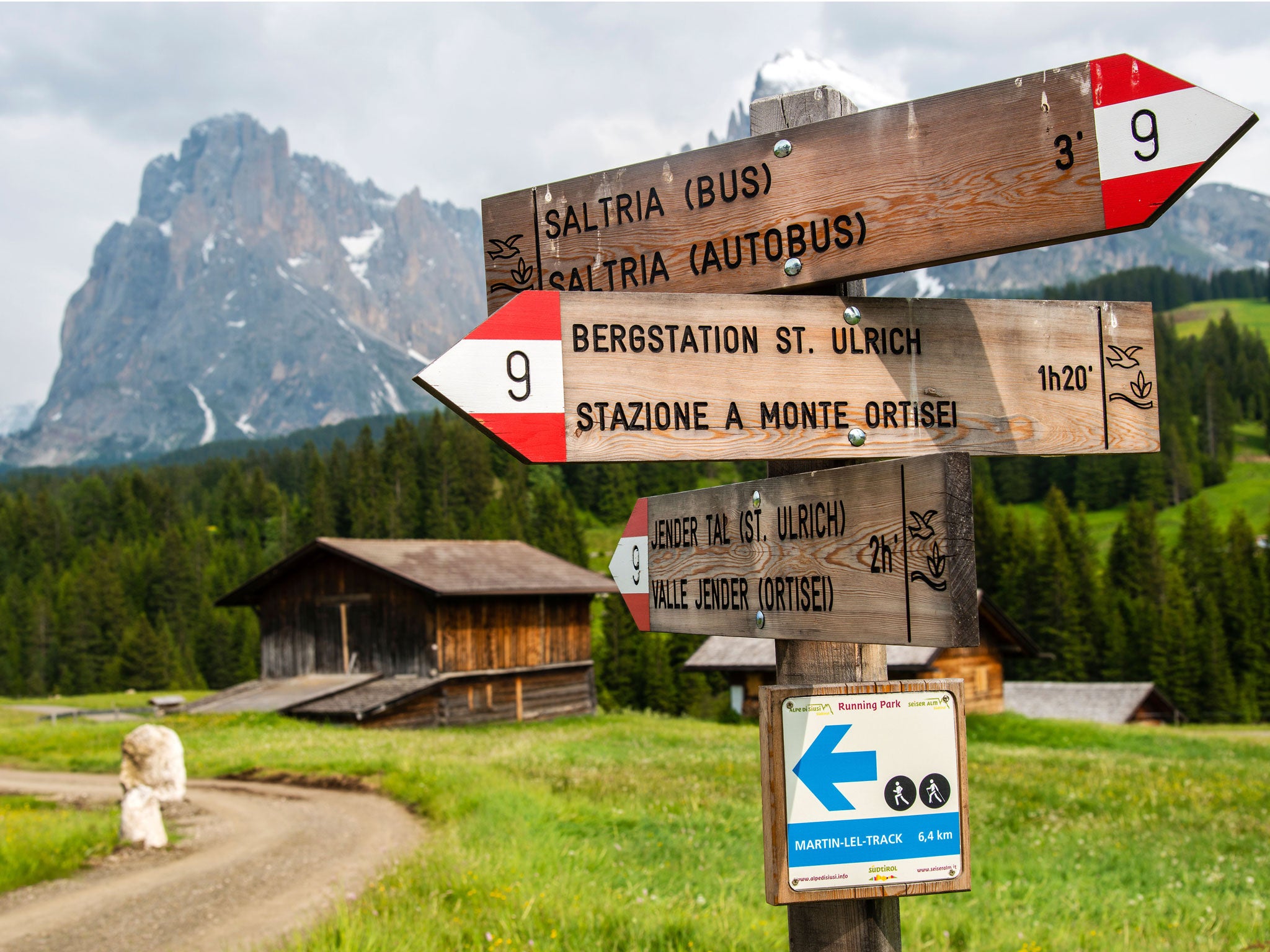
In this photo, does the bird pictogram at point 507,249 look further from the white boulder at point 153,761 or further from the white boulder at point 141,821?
the white boulder at point 153,761

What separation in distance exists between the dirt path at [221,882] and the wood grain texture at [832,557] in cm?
571

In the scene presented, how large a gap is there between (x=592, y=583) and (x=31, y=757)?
18.3m

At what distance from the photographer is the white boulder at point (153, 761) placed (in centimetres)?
1337

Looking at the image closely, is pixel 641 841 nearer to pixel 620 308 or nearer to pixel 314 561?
pixel 620 308

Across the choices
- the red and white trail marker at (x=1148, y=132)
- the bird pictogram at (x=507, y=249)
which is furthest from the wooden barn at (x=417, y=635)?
the red and white trail marker at (x=1148, y=132)

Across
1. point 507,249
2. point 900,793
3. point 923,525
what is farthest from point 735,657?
point 923,525

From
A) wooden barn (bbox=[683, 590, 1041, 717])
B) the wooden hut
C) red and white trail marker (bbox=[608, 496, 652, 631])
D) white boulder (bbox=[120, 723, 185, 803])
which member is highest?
red and white trail marker (bbox=[608, 496, 652, 631])

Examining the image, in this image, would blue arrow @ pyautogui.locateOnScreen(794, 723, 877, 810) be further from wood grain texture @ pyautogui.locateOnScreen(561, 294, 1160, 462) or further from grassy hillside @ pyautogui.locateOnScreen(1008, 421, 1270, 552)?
grassy hillside @ pyautogui.locateOnScreen(1008, 421, 1270, 552)

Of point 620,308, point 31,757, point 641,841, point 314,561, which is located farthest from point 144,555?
point 620,308

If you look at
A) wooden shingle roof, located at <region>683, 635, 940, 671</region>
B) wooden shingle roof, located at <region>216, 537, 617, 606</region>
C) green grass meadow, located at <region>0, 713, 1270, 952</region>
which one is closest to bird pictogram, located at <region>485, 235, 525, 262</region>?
green grass meadow, located at <region>0, 713, 1270, 952</region>

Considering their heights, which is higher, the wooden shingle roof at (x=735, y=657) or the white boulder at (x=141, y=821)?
the white boulder at (x=141, y=821)

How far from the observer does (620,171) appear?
11.0ft

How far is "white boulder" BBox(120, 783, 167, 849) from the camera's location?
11766 mm

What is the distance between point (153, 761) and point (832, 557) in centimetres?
1370
